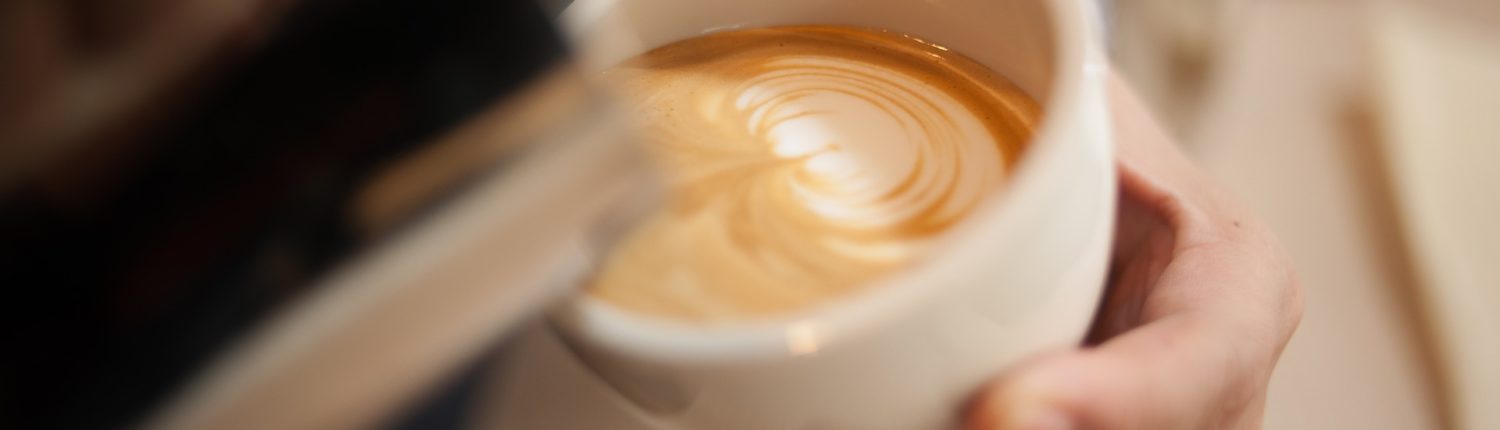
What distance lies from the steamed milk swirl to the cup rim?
0.03 m

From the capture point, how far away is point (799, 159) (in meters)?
0.37

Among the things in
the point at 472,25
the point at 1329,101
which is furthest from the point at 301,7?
the point at 1329,101

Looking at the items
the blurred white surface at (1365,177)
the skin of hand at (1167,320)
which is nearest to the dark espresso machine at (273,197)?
the skin of hand at (1167,320)

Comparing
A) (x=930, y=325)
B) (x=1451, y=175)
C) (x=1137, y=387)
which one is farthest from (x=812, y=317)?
(x=1451, y=175)

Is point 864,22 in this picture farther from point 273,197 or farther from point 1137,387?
point 273,197

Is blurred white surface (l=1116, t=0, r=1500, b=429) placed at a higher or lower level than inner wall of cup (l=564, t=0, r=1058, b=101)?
lower

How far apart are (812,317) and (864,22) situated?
223mm

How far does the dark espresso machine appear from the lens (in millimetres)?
182

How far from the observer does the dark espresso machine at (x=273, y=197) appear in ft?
0.60

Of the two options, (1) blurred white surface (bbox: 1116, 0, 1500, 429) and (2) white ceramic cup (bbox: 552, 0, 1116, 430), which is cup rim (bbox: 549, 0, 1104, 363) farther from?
(1) blurred white surface (bbox: 1116, 0, 1500, 429)

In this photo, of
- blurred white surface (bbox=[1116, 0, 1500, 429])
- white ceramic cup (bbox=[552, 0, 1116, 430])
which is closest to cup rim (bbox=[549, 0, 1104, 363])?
white ceramic cup (bbox=[552, 0, 1116, 430])

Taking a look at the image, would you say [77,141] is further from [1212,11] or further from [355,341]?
[1212,11]

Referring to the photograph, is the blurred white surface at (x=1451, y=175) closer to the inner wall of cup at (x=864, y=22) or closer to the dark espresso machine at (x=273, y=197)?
the inner wall of cup at (x=864, y=22)

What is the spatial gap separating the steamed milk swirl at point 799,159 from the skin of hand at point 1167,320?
6cm
